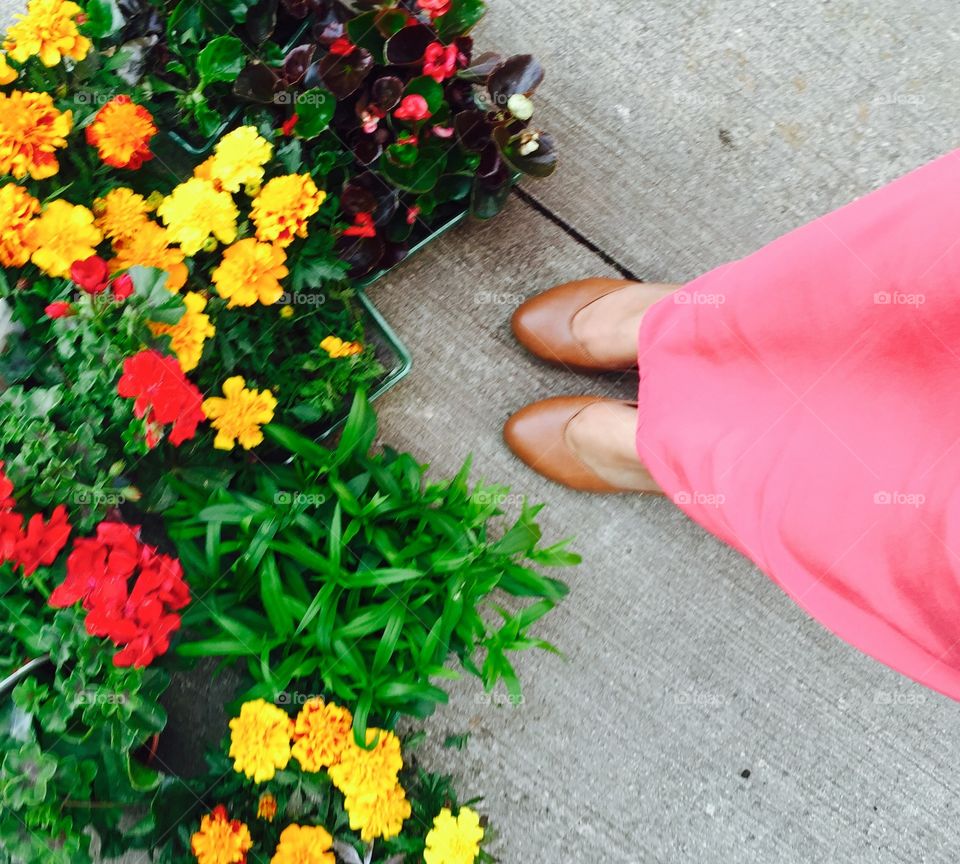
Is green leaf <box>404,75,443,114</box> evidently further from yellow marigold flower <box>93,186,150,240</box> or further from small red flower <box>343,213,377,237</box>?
yellow marigold flower <box>93,186,150,240</box>

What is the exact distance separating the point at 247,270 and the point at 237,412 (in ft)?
0.71

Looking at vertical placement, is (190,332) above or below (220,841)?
above

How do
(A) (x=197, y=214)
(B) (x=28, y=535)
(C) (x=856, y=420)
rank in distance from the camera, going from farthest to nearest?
(A) (x=197, y=214) < (B) (x=28, y=535) < (C) (x=856, y=420)

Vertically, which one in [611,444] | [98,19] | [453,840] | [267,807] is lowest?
[267,807]

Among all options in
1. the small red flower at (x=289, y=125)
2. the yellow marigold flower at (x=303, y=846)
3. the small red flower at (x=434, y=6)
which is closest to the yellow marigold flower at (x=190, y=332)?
the small red flower at (x=289, y=125)

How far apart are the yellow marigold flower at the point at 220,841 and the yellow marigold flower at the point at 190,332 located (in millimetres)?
663

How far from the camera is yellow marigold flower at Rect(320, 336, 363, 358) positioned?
1312 mm

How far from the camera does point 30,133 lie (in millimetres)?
1063

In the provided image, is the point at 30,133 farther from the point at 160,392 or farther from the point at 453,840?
the point at 453,840

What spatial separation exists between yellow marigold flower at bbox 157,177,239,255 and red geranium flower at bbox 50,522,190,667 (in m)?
0.42

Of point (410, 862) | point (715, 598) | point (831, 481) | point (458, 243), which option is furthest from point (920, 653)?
point (458, 243)

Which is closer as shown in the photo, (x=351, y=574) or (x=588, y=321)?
(x=351, y=574)

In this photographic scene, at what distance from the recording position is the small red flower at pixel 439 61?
1.24 meters

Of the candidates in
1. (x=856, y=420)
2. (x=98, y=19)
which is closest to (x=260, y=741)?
(x=856, y=420)
